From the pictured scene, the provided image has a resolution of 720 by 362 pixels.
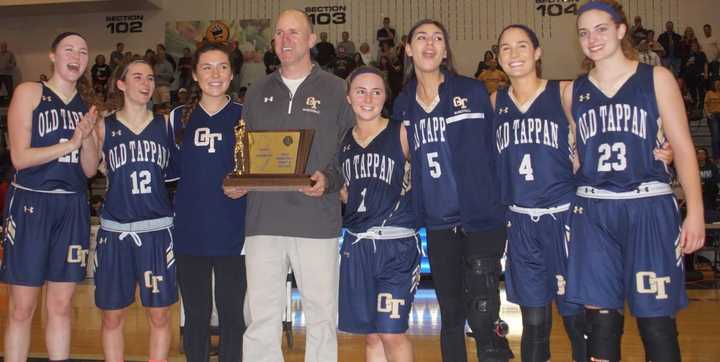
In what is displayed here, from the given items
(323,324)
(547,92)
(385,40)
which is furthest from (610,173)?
(385,40)

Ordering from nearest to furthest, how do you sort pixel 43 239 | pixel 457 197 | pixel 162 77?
pixel 457 197 < pixel 43 239 < pixel 162 77

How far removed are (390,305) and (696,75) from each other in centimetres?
1358

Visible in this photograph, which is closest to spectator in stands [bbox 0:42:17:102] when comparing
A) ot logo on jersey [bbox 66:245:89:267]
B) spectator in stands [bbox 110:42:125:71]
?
spectator in stands [bbox 110:42:125:71]

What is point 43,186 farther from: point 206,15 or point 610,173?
point 206,15

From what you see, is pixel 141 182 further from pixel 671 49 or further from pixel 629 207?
pixel 671 49

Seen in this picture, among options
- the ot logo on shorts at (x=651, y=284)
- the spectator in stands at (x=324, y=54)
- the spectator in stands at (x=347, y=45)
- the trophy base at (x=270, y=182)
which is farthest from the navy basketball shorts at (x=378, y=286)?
the spectator in stands at (x=347, y=45)

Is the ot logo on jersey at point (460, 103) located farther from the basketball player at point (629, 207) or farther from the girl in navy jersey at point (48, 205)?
the girl in navy jersey at point (48, 205)

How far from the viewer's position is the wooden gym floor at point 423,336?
5594 mm

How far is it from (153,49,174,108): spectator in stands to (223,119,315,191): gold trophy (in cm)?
1294

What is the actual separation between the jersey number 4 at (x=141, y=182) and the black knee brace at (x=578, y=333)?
2573 millimetres

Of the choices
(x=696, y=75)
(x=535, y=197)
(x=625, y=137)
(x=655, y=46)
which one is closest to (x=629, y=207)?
(x=625, y=137)

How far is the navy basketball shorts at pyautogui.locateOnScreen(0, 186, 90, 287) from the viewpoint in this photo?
4301 mm

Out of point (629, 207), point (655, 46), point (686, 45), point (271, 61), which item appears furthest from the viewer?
point (271, 61)

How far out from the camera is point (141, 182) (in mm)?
4277
